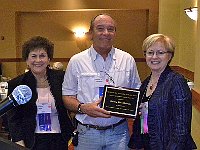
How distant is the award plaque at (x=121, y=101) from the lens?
2.18 metres

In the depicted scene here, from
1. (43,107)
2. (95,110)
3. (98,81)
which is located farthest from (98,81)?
(43,107)

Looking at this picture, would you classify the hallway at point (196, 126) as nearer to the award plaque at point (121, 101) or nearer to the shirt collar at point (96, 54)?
the shirt collar at point (96, 54)

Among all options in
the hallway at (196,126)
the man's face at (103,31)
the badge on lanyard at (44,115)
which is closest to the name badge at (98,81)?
the man's face at (103,31)

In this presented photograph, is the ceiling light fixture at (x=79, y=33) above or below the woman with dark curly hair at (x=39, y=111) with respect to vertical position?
above

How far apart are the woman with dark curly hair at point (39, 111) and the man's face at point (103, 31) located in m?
0.34

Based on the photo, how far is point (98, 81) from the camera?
8.02 feet

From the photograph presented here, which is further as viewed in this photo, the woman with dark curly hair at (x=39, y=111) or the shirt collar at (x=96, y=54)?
the shirt collar at (x=96, y=54)

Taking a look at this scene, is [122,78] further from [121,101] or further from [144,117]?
[144,117]

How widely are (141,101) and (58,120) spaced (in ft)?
2.03

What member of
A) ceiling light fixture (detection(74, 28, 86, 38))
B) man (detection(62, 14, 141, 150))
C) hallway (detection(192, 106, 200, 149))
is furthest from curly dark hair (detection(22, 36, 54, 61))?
ceiling light fixture (detection(74, 28, 86, 38))

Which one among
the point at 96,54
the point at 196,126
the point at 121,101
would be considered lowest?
the point at 196,126

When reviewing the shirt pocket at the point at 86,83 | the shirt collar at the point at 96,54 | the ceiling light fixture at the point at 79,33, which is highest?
the ceiling light fixture at the point at 79,33

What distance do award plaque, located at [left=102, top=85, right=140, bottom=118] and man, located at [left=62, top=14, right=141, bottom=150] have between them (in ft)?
0.50

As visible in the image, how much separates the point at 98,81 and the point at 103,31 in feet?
1.17
